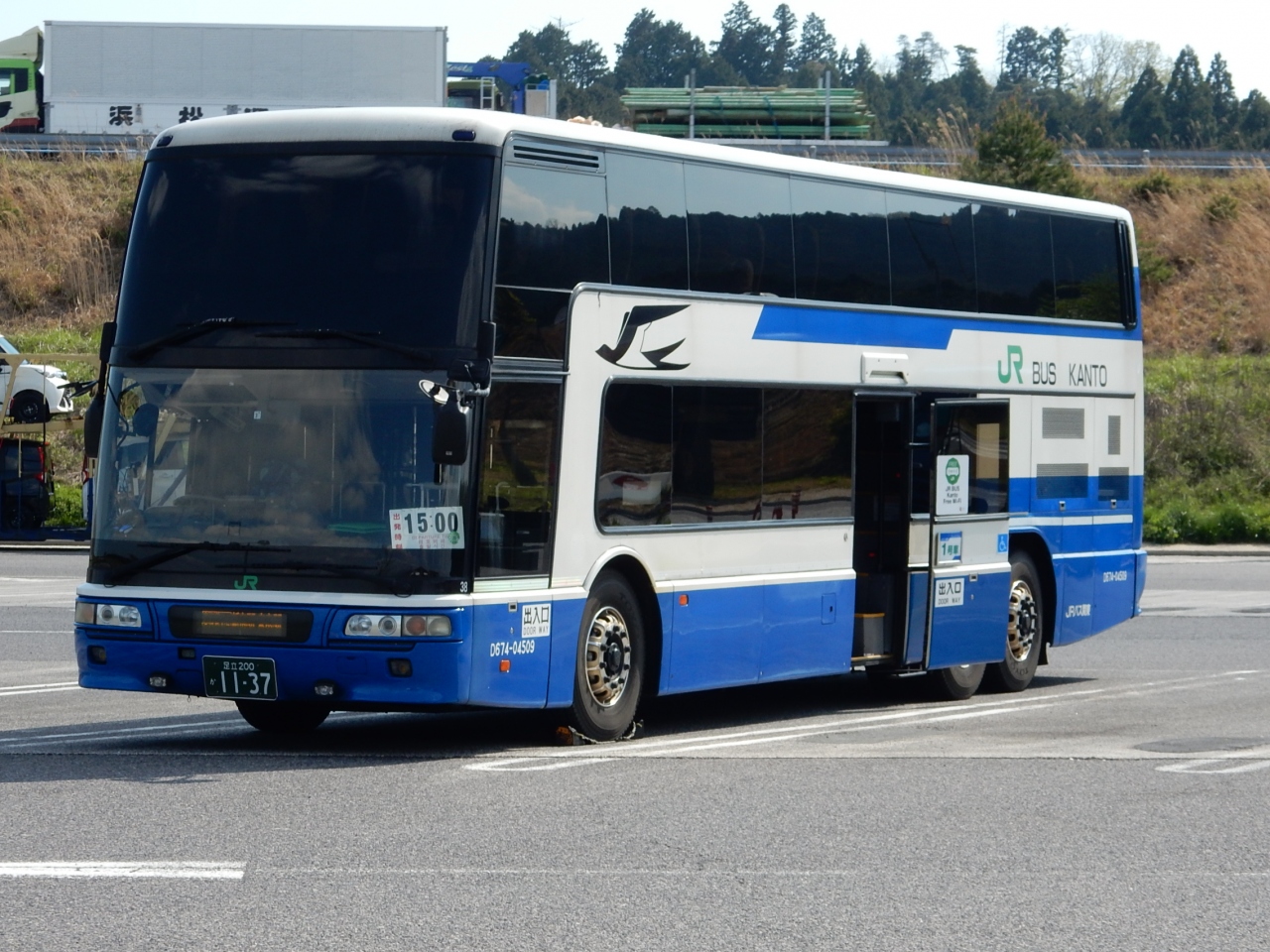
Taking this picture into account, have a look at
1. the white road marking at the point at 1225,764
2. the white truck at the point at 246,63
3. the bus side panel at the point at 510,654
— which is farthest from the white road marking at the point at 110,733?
the white truck at the point at 246,63

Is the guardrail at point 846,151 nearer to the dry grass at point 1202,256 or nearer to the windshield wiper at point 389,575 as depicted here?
the dry grass at point 1202,256

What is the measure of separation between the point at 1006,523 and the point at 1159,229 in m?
38.8

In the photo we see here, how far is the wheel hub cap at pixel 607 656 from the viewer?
12.1m

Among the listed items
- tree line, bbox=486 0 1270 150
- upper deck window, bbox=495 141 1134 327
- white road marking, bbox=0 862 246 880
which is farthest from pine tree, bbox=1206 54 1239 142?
white road marking, bbox=0 862 246 880

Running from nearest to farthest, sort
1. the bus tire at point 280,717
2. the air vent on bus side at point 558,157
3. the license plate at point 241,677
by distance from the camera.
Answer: the license plate at point 241,677 → the air vent on bus side at point 558,157 → the bus tire at point 280,717

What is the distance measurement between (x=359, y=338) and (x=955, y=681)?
653 cm

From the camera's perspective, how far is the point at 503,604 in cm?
1129

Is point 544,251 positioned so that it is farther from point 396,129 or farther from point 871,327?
point 871,327

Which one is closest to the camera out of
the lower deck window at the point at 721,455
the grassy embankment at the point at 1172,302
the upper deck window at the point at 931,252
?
the lower deck window at the point at 721,455

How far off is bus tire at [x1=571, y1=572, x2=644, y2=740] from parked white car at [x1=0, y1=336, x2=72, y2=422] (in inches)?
1005

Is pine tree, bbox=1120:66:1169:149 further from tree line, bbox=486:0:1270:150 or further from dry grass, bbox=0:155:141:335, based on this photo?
dry grass, bbox=0:155:141:335

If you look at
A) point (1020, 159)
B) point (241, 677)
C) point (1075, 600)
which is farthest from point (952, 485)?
point (1020, 159)

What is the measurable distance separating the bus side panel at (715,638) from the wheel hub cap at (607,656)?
397mm

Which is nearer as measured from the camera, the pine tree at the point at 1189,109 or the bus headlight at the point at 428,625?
the bus headlight at the point at 428,625
